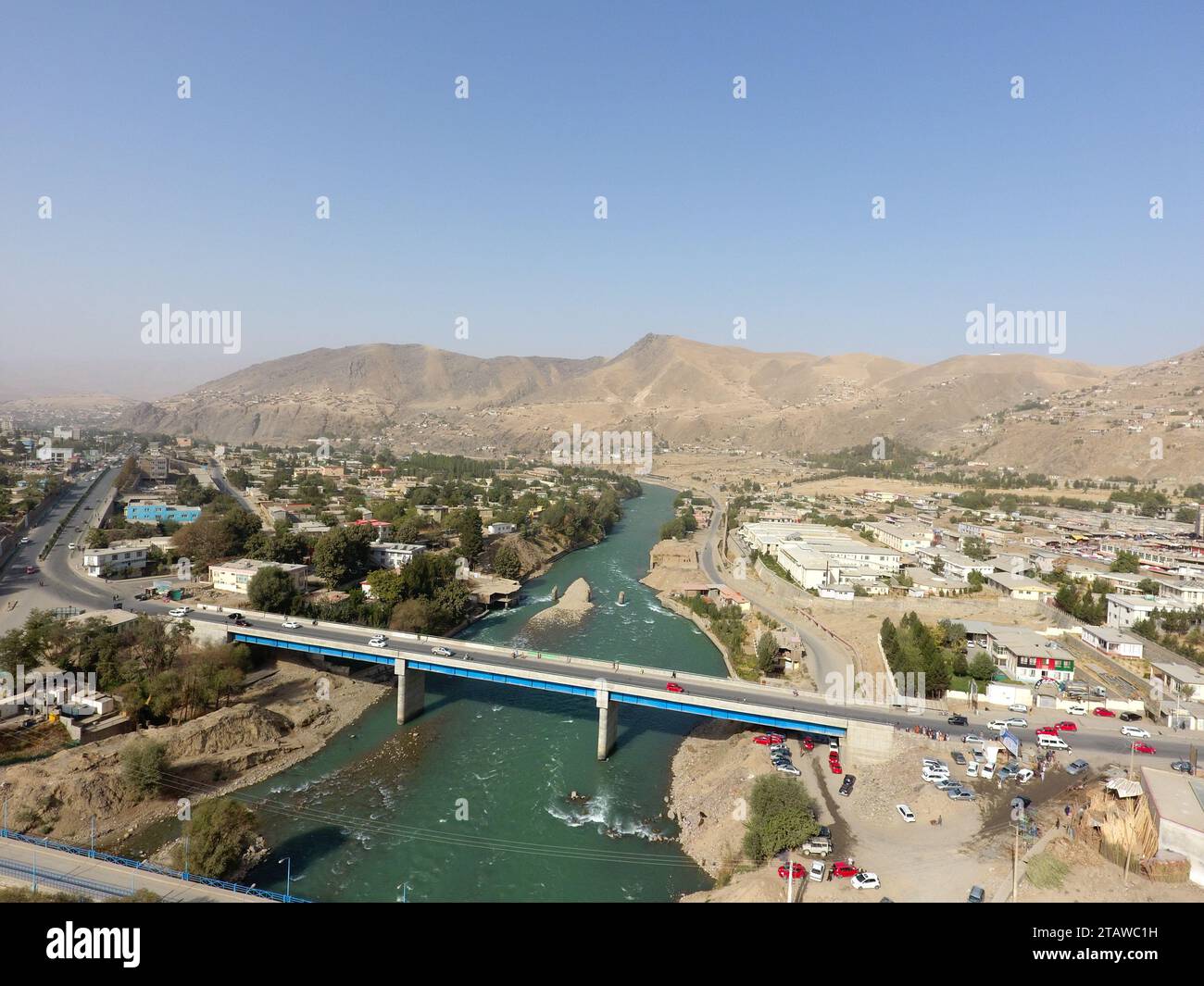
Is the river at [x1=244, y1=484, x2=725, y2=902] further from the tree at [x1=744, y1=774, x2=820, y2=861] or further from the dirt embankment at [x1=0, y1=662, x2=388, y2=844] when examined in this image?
the tree at [x1=744, y1=774, x2=820, y2=861]

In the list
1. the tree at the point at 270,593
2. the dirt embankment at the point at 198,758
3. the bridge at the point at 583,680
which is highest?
the tree at the point at 270,593

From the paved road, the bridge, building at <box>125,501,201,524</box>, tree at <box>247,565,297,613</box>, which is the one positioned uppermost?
building at <box>125,501,201,524</box>

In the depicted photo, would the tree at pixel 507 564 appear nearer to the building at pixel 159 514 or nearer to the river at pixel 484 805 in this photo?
the river at pixel 484 805

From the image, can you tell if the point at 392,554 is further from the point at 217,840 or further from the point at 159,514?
the point at 217,840

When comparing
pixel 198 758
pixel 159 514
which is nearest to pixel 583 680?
pixel 198 758

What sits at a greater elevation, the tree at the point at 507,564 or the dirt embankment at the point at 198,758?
the tree at the point at 507,564

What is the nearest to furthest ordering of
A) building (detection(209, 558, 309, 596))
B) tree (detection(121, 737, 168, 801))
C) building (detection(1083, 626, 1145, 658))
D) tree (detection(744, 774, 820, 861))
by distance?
tree (detection(744, 774, 820, 861)) < tree (detection(121, 737, 168, 801)) < building (detection(1083, 626, 1145, 658)) < building (detection(209, 558, 309, 596))

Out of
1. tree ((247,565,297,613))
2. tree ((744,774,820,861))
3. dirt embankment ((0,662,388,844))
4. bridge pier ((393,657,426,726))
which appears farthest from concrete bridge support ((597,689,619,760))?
tree ((247,565,297,613))

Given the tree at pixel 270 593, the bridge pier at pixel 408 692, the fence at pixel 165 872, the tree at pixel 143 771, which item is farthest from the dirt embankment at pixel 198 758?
the tree at pixel 270 593
